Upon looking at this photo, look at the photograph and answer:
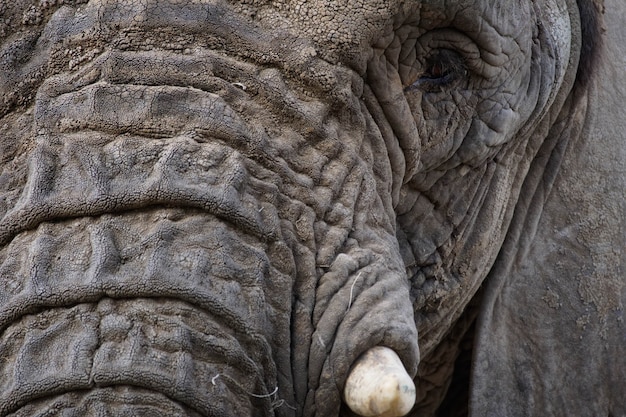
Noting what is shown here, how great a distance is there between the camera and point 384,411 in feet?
5.43

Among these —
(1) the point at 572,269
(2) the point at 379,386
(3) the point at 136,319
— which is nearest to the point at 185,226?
(3) the point at 136,319

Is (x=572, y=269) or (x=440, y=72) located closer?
(x=440, y=72)

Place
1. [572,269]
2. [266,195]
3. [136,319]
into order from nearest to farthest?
1. [136,319]
2. [266,195]
3. [572,269]

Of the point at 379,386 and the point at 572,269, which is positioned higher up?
the point at 379,386

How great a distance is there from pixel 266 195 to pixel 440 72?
1.85 ft

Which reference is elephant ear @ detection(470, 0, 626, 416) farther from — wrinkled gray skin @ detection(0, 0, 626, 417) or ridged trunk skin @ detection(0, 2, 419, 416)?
ridged trunk skin @ detection(0, 2, 419, 416)

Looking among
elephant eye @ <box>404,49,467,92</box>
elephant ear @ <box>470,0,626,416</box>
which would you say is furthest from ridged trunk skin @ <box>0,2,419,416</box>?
elephant ear @ <box>470,0,626,416</box>

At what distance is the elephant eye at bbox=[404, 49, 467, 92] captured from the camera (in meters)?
2.21

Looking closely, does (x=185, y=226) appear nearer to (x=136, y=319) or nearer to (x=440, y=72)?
(x=136, y=319)

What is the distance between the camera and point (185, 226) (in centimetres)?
168

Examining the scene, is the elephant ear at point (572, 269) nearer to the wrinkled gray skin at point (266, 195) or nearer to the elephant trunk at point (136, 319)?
the wrinkled gray skin at point (266, 195)

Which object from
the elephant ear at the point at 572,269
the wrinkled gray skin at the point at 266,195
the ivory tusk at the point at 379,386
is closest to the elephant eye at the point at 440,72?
the wrinkled gray skin at the point at 266,195

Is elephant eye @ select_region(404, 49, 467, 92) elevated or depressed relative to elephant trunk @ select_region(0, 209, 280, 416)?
elevated

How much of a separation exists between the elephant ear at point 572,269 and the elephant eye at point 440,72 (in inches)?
16.5
